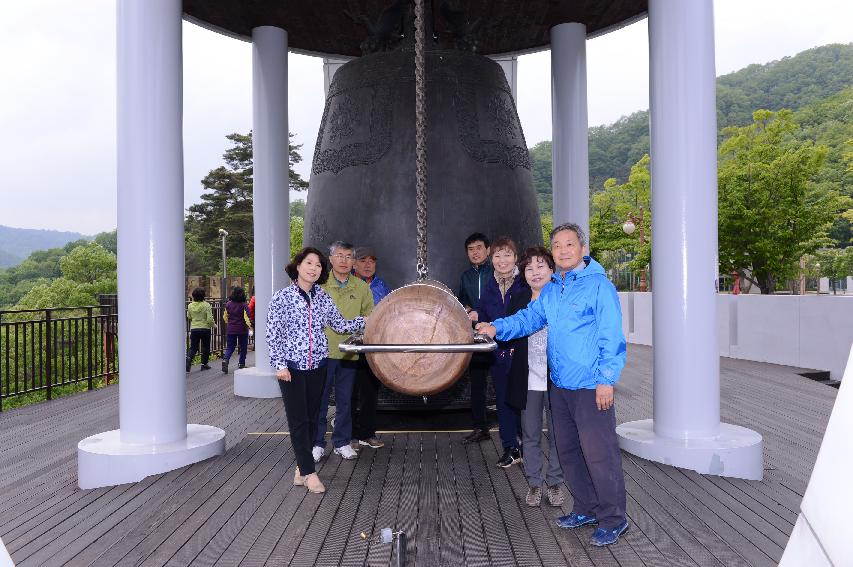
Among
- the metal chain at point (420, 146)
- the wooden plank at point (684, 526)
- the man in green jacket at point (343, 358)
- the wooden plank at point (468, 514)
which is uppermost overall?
the metal chain at point (420, 146)

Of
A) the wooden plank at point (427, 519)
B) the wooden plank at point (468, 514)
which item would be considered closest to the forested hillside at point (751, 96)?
the wooden plank at point (468, 514)

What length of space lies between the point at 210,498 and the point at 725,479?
11.7 feet

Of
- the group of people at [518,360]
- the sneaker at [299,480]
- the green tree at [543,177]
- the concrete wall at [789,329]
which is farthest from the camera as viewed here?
the green tree at [543,177]

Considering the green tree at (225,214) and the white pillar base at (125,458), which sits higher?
the green tree at (225,214)

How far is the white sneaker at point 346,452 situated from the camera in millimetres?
5273

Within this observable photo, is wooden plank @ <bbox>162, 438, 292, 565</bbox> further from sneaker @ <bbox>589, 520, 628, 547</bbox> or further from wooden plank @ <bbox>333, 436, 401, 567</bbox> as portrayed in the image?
sneaker @ <bbox>589, 520, 628, 547</bbox>

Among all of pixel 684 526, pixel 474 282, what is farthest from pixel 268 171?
pixel 684 526

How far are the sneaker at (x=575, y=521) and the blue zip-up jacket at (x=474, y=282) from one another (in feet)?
6.18

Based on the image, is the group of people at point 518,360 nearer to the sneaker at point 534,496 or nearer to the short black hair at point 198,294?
the sneaker at point 534,496

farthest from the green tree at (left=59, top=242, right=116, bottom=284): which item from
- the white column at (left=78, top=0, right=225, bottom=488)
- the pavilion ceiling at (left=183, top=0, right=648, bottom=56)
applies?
the white column at (left=78, top=0, right=225, bottom=488)

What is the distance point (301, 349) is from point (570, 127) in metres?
5.37

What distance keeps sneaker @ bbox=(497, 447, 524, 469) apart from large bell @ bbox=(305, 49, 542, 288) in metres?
1.54

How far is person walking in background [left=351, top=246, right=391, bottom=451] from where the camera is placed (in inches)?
219

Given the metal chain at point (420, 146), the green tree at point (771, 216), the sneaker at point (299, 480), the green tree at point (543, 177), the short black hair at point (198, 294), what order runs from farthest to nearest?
the green tree at point (543, 177)
the green tree at point (771, 216)
the short black hair at point (198, 294)
the sneaker at point (299, 480)
the metal chain at point (420, 146)
